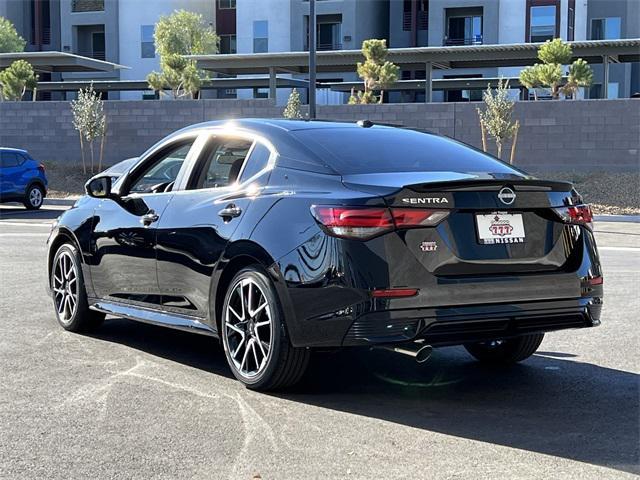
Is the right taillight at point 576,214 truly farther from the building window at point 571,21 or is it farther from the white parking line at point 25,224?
the building window at point 571,21

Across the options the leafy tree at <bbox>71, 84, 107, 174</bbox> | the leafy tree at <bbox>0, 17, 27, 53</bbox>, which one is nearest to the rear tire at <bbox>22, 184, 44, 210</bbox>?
the leafy tree at <bbox>71, 84, 107, 174</bbox>

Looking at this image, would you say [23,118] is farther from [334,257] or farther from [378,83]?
[334,257]

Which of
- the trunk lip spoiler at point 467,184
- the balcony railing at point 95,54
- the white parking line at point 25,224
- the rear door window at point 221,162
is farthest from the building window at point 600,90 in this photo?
the trunk lip spoiler at point 467,184

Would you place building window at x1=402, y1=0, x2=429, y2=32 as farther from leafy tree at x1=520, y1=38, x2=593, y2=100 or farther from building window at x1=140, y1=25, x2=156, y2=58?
leafy tree at x1=520, y1=38, x2=593, y2=100

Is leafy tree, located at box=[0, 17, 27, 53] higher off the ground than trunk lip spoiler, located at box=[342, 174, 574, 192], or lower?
higher

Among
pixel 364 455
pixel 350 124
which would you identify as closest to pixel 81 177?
pixel 350 124

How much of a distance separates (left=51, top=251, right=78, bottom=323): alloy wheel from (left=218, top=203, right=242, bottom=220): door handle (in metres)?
2.07

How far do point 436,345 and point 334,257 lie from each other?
28.1 inches

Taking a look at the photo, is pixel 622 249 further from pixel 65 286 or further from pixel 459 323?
pixel 459 323

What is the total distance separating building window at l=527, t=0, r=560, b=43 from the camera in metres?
52.9

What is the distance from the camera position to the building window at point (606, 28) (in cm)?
5612

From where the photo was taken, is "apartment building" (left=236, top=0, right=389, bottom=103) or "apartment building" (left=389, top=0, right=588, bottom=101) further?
"apartment building" (left=236, top=0, right=389, bottom=103)

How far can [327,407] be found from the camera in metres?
5.21

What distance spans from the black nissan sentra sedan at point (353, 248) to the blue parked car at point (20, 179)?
16.7 m
